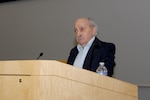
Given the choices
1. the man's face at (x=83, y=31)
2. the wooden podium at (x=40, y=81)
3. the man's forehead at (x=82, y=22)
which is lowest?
the wooden podium at (x=40, y=81)

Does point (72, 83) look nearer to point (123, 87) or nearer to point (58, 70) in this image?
point (58, 70)

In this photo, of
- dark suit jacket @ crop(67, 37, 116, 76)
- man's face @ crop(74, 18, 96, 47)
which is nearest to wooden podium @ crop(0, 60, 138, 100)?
dark suit jacket @ crop(67, 37, 116, 76)

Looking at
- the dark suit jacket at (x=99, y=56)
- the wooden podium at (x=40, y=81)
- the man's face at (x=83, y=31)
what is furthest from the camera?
the man's face at (x=83, y=31)

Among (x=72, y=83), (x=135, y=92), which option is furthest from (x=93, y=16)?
(x=72, y=83)

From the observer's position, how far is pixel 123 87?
2.03 metres

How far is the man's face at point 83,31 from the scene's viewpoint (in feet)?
9.87

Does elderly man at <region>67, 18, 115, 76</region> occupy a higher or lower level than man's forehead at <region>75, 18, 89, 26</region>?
lower

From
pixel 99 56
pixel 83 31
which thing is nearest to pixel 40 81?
pixel 99 56

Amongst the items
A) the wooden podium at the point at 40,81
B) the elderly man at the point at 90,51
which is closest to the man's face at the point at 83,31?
the elderly man at the point at 90,51

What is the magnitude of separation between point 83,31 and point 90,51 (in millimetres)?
300

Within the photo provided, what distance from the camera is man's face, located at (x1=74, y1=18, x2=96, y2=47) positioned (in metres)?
3.01

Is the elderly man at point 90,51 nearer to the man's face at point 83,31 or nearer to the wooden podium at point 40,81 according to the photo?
the man's face at point 83,31

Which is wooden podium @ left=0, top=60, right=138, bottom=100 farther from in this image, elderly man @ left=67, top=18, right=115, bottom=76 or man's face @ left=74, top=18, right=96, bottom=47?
man's face @ left=74, top=18, right=96, bottom=47

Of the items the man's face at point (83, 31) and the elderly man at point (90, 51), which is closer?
the elderly man at point (90, 51)
